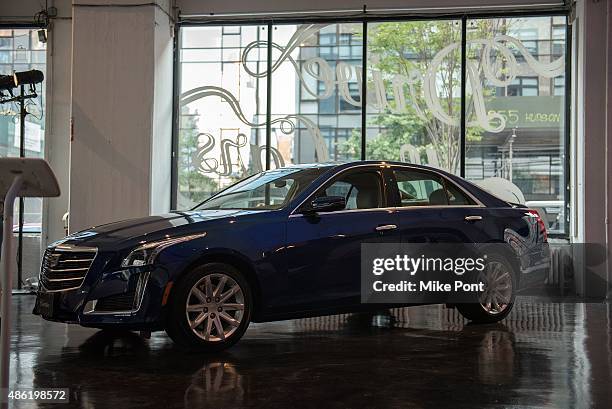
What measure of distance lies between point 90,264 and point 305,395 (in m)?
1.98

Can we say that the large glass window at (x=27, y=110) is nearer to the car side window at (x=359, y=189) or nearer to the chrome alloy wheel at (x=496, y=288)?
the car side window at (x=359, y=189)

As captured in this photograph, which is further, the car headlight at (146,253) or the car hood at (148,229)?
the car hood at (148,229)

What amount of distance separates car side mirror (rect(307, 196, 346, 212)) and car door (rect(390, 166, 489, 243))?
2.20ft

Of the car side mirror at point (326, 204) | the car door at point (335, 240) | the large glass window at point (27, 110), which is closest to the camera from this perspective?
the car door at point (335, 240)

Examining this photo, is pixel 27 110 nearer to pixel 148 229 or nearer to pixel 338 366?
pixel 148 229

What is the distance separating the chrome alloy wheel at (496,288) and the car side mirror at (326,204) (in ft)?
5.70

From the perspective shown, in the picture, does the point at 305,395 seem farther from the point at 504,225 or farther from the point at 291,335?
the point at 504,225

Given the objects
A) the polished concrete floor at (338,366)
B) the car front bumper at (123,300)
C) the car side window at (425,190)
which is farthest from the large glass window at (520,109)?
the car front bumper at (123,300)

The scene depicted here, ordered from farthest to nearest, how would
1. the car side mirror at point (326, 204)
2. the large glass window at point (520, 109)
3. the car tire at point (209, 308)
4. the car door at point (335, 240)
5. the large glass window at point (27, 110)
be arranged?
the large glass window at point (27, 110), the large glass window at point (520, 109), the car side mirror at point (326, 204), the car door at point (335, 240), the car tire at point (209, 308)

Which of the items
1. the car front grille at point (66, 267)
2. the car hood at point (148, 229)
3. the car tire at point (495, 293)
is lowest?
the car tire at point (495, 293)

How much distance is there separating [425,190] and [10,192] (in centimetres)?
434

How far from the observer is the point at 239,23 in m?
12.3

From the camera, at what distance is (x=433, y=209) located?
22.5ft

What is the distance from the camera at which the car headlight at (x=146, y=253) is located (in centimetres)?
541
